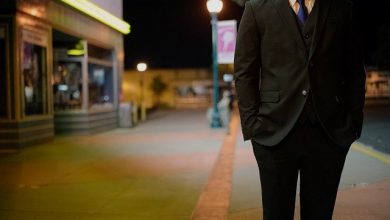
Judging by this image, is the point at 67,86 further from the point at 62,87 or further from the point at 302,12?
the point at 302,12

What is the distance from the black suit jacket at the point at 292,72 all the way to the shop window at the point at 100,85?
47.1 ft

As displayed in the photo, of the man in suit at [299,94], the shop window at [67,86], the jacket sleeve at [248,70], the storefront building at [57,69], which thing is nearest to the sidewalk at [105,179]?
the storefront building at [57,69]

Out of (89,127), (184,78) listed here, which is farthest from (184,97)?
(89,127)

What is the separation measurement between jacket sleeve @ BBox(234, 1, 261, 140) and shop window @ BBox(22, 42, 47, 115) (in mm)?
9891

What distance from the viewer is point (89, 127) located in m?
16.4

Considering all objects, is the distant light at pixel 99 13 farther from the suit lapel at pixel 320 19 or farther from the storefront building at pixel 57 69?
the suit lapel at pixel 320 19

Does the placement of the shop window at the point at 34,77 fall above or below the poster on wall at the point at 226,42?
below

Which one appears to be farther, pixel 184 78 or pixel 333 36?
pixel 184 78

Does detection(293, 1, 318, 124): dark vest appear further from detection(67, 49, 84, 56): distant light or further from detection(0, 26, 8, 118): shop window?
detection(67, 49, 84, 56): distant light

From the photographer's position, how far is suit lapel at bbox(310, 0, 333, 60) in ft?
9.66

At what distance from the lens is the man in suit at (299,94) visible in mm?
2902

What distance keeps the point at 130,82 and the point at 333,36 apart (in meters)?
48.8

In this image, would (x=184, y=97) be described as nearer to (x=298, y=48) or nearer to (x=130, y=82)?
(x=130, y=82)

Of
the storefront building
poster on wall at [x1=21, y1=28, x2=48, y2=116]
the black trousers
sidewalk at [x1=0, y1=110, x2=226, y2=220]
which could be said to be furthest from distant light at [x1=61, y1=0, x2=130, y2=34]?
the black trousers
